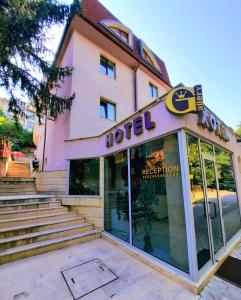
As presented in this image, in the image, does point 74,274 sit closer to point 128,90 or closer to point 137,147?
point 137,147

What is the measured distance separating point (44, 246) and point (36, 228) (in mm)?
733

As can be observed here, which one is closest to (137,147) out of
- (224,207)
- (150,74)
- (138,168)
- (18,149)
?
(138,168)

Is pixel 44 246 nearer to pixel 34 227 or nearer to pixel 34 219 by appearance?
pixel 34 227

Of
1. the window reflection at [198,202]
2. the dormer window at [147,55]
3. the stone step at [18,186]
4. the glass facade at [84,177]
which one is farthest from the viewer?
the dormer window at [147,55]

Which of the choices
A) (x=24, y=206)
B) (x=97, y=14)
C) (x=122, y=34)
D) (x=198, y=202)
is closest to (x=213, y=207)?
(x=198, y=202)

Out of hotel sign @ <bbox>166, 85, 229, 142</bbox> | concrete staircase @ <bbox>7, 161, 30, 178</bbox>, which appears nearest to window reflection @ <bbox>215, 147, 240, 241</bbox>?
hotel sign @ <bbox>166, 85, 229, 142</bbox>

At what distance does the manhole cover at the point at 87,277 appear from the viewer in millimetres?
2818

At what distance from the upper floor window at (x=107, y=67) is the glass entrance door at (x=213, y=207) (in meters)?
7.93

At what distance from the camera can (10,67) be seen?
6.13m

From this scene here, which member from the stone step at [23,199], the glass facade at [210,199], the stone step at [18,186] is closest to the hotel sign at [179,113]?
the glass facade at [210,199]

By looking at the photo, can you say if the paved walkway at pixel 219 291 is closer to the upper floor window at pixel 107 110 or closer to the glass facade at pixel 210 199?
the glass facade at pixel 210 199

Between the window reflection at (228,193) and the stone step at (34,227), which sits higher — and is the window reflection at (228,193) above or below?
above

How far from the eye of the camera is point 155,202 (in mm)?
3887

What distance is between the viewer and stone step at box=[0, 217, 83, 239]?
169 inches
